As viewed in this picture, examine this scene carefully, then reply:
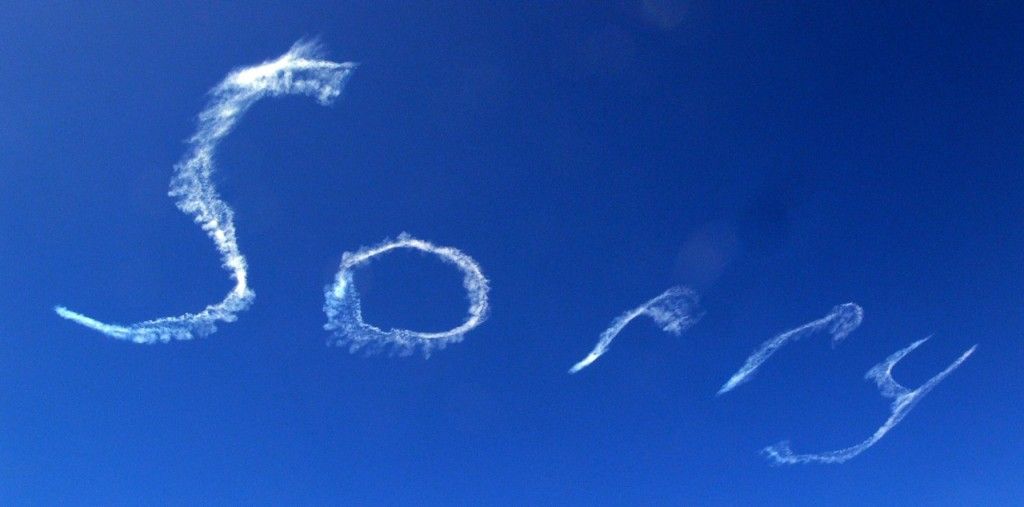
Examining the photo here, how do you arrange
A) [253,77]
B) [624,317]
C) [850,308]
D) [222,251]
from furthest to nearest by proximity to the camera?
1. [850,308]
2. [624,317]
3. [222,251]
4. [253,77]

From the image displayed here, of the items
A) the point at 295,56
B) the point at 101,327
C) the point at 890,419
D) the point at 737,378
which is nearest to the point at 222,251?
the point at 101,327

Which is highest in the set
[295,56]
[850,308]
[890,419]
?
[295,56]

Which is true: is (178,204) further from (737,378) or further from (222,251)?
(737,378)

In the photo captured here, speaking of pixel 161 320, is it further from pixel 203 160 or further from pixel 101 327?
pixel 203 160

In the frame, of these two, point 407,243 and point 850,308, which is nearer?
point 407,243

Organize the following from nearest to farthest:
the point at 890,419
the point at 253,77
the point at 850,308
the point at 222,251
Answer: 1. the point at 253,77
2. the point at 222,251
3. the point at 850,308
4. the point at 890,419

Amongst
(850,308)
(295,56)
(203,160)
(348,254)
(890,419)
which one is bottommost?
(890,419)

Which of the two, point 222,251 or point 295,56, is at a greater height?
point 295,56

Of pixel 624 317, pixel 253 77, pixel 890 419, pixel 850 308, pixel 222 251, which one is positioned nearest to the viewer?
pixel 253 77


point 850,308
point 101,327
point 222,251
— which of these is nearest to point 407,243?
point 222,251
